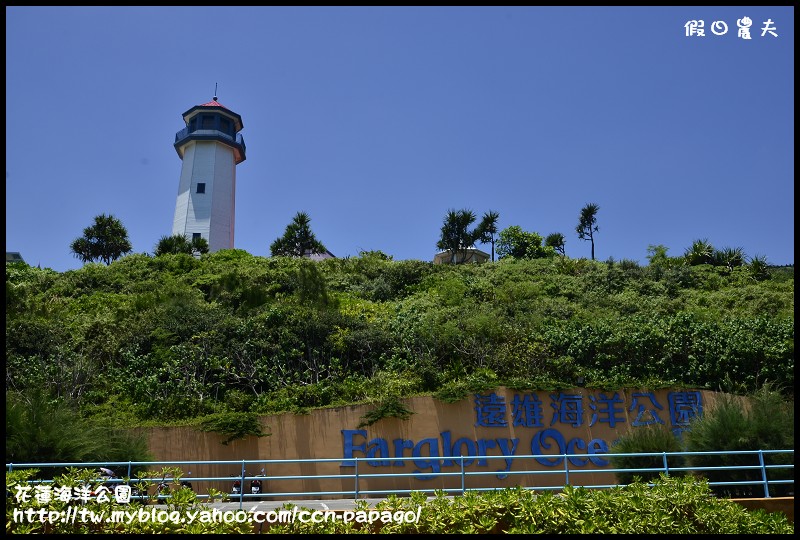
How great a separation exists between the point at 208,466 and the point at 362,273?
13781mm

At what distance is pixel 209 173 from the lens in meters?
41.9

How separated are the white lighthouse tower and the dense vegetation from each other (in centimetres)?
1866

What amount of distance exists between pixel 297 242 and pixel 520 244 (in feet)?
44.5

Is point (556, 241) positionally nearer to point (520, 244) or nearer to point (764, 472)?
point (520, 244)

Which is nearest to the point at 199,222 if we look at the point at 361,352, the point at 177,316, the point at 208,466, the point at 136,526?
the point at 177,316

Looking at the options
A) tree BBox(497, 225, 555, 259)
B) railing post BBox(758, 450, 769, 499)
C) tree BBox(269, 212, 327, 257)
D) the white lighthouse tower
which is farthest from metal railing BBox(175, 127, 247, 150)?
railing post BBox(758, 450, 769, 499)

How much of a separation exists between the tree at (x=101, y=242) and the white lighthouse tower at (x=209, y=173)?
3414mm

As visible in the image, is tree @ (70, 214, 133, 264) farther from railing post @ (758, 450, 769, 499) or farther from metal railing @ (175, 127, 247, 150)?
railing post @ (758, 450, 769, 499)

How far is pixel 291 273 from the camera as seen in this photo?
78.6 feet

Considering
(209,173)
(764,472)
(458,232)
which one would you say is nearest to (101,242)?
(209,173)

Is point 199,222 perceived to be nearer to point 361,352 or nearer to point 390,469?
point 361,352

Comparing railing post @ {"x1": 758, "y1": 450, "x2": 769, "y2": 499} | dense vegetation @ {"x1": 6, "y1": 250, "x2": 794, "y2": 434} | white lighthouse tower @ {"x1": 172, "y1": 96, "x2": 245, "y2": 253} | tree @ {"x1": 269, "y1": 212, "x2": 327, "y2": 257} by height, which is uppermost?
white lighthouse tower @ {"x1": 172, "y1": 96, "x2": 245, "y2": 253}

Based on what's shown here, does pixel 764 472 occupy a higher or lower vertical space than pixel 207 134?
lower

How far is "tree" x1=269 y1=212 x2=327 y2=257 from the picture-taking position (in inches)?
1447
